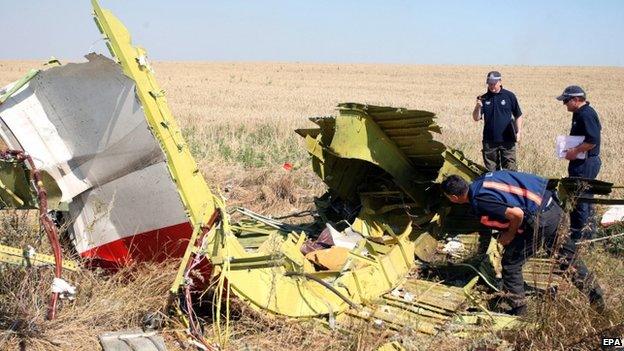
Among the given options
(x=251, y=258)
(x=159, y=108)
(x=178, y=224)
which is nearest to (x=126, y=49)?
(x=159, y=108)

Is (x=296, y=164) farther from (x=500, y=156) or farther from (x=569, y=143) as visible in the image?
(x=569, y=143)

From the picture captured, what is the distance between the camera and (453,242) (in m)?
6.54

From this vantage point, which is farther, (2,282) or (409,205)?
(409,205)

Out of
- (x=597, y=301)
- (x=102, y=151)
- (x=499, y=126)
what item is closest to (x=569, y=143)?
(x=499, y=126)

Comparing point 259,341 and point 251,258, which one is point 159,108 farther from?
point 259,341

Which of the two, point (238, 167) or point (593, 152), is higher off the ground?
point (593, 152)

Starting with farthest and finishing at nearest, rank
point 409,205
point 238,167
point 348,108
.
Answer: point 238,167 → point 409,205 → point 348,108

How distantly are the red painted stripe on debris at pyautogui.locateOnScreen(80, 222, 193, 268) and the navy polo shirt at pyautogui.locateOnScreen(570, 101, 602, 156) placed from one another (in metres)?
4.37

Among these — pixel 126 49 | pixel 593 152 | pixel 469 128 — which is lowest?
pixel 469 128

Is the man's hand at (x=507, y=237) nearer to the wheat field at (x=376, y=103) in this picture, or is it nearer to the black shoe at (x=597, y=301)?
the black shoe at (x=597, y=301)

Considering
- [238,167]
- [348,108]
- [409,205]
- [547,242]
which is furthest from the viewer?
[238,167]

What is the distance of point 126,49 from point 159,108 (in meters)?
0.43

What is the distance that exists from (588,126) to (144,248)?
4580 millimetres

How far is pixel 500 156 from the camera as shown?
332 inches
